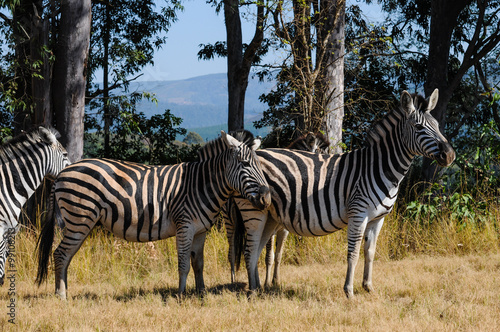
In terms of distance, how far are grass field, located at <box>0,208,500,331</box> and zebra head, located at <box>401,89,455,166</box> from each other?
168cm

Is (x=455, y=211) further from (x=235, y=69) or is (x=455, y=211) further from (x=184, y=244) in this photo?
(x=235, y=69)

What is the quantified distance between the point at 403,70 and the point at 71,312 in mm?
16554

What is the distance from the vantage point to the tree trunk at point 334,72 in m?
9.84

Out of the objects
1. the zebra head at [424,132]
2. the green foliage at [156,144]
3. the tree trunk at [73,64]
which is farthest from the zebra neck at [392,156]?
the green foliage at [156,144]

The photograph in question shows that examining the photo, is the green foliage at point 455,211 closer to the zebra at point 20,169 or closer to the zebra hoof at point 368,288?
the zebra hoof at point 368,288

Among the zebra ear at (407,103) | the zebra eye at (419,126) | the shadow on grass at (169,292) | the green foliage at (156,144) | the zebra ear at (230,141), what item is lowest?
the shadow on grass at (169,292)

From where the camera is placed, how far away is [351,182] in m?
6.41

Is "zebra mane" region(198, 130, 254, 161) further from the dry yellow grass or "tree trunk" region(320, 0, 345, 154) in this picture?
"tree trunk" region(320, 0, 345, 154)

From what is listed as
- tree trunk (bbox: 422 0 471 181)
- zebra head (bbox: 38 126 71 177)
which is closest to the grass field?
zebra head (bbox: 38 126 71 177)

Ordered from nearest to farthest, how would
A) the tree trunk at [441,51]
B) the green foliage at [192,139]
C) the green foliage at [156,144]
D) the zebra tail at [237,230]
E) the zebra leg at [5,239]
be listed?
the zebra leg at [5,239] < the zebra tail at [237,230] < the green foliage at [156,144] < the tree trunk at [441,51] < the green foliage at [192,139]

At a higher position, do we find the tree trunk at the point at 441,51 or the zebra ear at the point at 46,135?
the tree trunk at the point at 441,51

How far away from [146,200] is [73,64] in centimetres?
455

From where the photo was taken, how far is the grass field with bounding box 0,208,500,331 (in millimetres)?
5348

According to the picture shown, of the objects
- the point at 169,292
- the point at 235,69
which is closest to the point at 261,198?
the point at 169,292
